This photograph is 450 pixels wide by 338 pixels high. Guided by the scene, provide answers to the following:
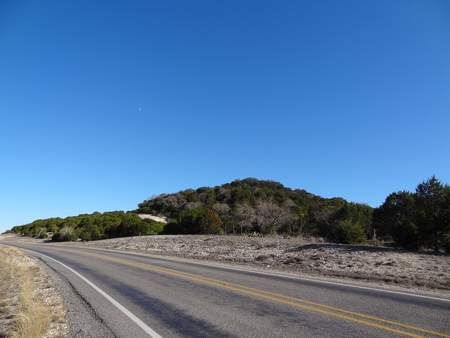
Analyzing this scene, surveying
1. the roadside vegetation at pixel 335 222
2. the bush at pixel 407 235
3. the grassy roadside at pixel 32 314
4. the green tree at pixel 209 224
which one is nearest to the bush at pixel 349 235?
the roadside vegetation at pixel 335 222

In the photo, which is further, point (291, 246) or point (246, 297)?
point (291, 246)

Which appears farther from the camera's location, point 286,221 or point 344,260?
point 286,221

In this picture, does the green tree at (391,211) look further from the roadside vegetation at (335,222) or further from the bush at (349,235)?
the bush at (349,235)

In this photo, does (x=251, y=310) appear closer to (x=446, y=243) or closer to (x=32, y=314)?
Answer: (x=32, y=314)

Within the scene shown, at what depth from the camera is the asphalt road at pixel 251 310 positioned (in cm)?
525

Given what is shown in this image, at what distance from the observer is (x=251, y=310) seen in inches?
260

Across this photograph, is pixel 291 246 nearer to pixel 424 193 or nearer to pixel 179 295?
pixel 179 295

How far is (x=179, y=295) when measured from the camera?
836 cm

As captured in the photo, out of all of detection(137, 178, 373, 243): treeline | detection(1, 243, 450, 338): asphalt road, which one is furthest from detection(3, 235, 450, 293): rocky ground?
detection(137, 178, 373, 243): treeline

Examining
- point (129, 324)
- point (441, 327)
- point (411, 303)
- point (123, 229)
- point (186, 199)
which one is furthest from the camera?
point (186, 199)

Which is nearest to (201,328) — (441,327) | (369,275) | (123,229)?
(441,327)

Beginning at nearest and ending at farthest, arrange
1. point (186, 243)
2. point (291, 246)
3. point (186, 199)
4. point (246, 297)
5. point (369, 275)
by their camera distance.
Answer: point (246, 297), point (369, 275), point (291, 246), point (186, 243), point (186, 199)

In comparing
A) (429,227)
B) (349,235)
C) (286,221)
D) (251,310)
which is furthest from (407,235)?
(286,221)

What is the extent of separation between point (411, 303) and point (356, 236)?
601 inches
